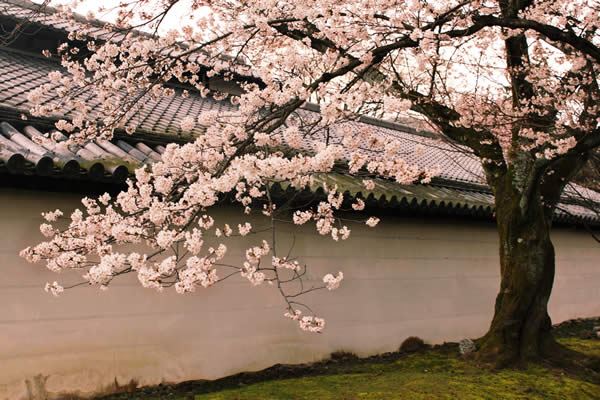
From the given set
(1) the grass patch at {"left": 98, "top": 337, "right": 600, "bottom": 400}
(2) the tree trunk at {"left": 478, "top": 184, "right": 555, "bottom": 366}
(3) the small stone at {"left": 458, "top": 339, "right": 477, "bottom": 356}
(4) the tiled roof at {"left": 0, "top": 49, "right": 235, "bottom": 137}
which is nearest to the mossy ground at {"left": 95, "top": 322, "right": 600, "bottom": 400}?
(1) the grass patch at {"left": 98, "top": 337, "right": 600, "bottom": 400}

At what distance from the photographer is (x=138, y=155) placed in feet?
14.8

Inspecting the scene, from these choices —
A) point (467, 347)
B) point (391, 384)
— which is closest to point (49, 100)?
point (391, 384)

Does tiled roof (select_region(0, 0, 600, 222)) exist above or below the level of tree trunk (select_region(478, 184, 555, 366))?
above

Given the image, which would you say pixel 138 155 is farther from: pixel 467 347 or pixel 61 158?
pixel 467 347

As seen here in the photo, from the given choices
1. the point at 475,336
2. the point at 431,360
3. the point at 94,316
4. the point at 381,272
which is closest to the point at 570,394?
the point at 431,360

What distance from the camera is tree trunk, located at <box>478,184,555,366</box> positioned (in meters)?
5.25

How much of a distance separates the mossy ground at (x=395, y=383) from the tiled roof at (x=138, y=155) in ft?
6.49

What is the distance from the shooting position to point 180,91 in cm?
870

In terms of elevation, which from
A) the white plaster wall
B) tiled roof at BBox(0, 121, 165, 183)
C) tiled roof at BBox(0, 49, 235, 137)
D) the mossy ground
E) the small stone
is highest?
tiled roof at BBox(0, 49, 235, 137)

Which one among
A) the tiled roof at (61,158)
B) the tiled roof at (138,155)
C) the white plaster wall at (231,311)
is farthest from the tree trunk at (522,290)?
the tiled roof at (61,158)

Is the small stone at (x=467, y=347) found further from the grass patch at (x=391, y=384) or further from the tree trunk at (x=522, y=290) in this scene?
the tree trunk at (x=522, y=290)

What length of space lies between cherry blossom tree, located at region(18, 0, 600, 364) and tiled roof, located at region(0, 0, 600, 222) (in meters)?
0.29

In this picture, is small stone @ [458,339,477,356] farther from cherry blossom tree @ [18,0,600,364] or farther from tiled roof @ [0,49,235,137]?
tiled roof @ [0,49,235,137]

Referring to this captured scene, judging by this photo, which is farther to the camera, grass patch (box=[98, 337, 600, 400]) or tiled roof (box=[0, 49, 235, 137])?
tiled roof (box=[0, 49, 235, 137])
